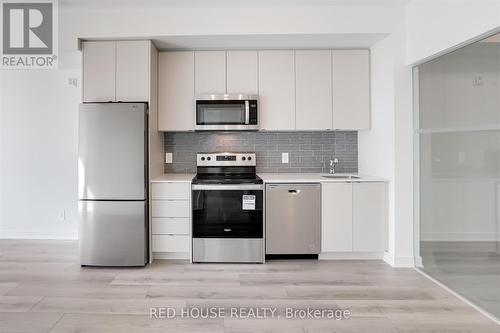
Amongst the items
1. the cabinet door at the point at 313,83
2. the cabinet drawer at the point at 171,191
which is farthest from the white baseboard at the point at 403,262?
the cabinet drawer at the point at 171,191

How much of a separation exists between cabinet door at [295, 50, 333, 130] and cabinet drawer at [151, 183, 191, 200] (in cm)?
143

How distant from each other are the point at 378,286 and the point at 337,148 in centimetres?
176

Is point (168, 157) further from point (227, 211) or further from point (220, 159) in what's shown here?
point (227, 211)

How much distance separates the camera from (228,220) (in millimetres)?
Answer: 3402

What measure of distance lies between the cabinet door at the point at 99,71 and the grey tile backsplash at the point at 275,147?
890 millimetres

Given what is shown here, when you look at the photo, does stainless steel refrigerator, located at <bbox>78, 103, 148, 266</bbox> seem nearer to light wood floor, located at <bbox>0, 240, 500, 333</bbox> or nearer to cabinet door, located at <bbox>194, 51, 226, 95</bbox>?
light wood floor, located at <bbox>0, 240, 500, 333</bbox>

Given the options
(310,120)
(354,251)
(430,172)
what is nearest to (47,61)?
(310,120)

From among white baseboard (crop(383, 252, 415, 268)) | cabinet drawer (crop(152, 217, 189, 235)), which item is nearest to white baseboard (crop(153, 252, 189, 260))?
cabinet drawer (crop(152, 217, 189, 235))

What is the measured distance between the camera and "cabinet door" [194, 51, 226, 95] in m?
3.71

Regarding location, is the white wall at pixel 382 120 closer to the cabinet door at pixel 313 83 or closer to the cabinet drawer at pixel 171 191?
the cabinet door at pixel 313 83

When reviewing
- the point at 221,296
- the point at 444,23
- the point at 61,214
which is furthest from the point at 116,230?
the point at 444,23

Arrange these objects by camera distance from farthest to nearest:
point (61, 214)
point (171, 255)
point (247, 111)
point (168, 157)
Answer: point (61, 214), point (168, 157), point (247, 111), point (171, 255)

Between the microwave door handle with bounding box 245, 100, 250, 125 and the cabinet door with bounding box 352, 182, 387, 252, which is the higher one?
the microwave door handle with bounding box 245, 100, 250, 125

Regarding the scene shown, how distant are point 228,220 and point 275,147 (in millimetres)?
1160
